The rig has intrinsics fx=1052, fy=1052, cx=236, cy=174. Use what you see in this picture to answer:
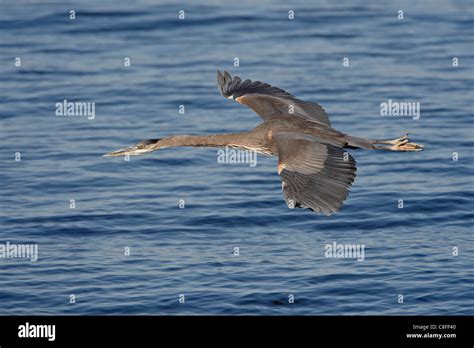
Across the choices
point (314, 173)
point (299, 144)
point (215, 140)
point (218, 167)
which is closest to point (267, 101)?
point (215, 140)

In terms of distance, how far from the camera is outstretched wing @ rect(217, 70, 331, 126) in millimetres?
15297

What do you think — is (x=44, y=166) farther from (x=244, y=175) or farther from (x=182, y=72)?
(x=182, y=72)

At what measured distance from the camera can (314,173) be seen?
12523 mm

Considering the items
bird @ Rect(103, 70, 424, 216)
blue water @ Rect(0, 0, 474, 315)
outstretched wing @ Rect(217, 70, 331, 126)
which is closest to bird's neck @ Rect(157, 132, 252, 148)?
bird @ Rect(103, 70, 424, 216)

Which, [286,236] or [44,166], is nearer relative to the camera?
[286,236]

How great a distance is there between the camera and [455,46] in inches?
1033

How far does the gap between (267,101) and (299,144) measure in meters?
2.49

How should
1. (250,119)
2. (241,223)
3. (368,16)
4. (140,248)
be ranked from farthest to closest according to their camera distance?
(368,16)
(250,119)
(241,223)
(140,248)

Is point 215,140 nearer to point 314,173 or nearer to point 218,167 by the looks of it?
point 314,173

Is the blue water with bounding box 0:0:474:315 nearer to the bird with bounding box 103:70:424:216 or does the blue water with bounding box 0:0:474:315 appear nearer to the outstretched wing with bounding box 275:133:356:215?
the bird with bounding box 103:70:424:216

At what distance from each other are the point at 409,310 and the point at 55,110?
440 inches

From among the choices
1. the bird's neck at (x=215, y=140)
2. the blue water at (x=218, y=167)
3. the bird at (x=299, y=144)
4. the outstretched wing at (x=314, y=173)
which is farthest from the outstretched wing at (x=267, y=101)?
the blue water at (x=218, y=167)

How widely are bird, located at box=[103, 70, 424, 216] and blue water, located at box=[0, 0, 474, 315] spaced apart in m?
1.73

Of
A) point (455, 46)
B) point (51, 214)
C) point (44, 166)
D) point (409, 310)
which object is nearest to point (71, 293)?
point (51, 214)
